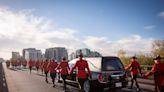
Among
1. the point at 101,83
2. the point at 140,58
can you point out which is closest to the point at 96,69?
the point at 101,83

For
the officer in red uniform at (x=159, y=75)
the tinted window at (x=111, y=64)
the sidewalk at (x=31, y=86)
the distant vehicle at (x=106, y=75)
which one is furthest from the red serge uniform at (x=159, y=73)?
the sidewalk at (x=31, y=86)

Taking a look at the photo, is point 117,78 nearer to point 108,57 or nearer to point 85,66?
point 108,57

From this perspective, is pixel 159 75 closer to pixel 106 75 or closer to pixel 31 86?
pixel 106 75

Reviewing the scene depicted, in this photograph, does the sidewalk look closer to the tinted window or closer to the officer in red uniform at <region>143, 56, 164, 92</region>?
the tinted window

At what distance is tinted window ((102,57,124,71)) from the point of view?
39.9 feet

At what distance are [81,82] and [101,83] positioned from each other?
3.62ft

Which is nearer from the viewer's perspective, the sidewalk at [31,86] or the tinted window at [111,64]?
the tinted window at [111,64]

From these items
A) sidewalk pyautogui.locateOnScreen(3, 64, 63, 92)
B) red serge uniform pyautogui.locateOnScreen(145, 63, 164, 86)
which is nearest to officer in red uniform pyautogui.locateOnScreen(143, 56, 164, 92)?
red serge uniform pyautogui.locateOnScreen(145, 63, 164, 86)

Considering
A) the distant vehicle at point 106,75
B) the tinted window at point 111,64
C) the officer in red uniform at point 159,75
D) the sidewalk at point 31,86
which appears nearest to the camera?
the officer in red uniform at point 159,75

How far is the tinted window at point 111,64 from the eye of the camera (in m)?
12.2

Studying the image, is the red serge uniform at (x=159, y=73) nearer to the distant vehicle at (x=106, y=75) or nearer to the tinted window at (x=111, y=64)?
the distant vehicle at (x=106, y=75)

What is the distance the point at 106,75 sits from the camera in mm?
11859

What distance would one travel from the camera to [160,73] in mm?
8883

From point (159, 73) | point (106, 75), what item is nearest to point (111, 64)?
point (106, 75)
